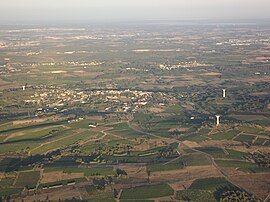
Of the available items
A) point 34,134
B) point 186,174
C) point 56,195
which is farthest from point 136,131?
point 56,195

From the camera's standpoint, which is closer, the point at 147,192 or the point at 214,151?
the point at 147,192

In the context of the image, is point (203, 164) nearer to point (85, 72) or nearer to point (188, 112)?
point (188, 112)

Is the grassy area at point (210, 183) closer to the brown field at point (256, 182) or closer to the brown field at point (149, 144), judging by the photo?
the brown field at point (256, 182)

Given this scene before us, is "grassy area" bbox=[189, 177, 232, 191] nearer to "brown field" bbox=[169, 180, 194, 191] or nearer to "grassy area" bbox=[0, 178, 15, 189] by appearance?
"brown field" bbox=[169, 180, 194, 191]

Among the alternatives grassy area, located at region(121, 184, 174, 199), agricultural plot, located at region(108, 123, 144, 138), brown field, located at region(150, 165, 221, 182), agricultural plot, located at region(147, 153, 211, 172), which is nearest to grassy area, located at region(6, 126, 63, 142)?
agricultural plot, located at region(108, 123, 144, 138)

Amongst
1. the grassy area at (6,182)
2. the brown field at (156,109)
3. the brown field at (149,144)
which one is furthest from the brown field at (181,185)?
the brown field at (156,109)

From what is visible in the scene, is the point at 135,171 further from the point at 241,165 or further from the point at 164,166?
the point at 241,165
